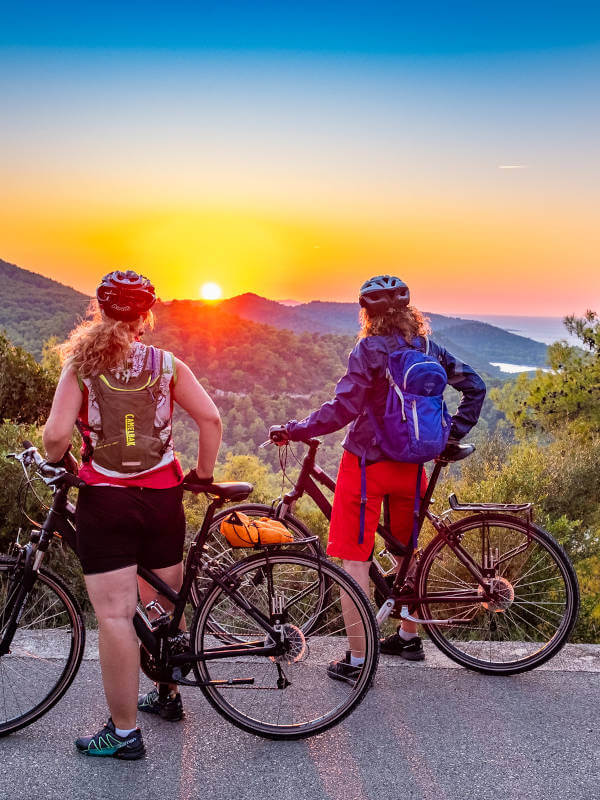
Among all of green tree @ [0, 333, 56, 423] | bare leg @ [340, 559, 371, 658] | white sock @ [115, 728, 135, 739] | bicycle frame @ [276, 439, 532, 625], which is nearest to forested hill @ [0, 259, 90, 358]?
green tree @ [0, 333, 56, 423]

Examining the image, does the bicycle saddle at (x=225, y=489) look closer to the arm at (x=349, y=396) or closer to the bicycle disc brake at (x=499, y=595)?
the arm at (x=349, y=396)

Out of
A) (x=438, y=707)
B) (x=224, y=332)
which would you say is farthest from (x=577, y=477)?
(x=224, y=332)

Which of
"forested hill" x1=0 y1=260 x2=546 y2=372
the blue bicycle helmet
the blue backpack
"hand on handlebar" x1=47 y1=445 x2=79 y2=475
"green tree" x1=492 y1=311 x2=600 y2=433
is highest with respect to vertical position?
"forested hill" x1=0 y1=260 x2=546 y2=372

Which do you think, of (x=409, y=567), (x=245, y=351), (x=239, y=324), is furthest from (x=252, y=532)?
(x=239, y=324)

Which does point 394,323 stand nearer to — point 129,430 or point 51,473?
point 129,430

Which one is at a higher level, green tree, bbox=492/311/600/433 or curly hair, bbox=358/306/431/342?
green tree, bbox=492/311/600/433

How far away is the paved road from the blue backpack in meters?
1.22

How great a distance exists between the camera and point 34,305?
53406 mm

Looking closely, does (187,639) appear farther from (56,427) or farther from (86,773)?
(56,427)

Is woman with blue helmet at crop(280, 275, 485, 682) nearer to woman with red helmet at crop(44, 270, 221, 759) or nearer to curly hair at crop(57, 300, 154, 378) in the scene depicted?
woman with red helmet at crop(44, 270, 221, 759)

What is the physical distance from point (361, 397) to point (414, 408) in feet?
0.85

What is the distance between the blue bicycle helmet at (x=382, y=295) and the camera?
3627 mm

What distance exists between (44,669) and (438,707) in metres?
1.89

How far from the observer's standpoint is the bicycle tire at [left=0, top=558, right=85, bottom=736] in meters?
3.24
